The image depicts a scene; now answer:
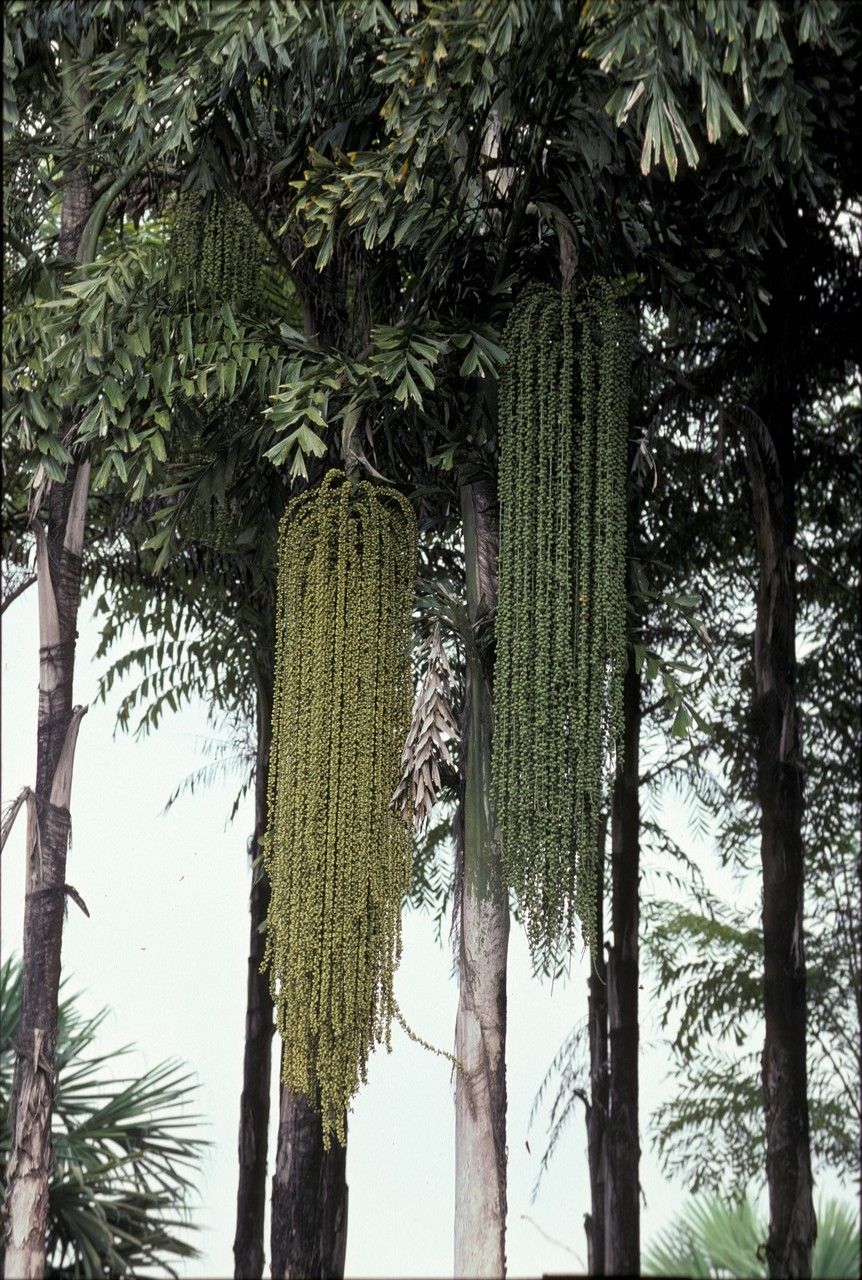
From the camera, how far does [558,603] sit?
4195 mm

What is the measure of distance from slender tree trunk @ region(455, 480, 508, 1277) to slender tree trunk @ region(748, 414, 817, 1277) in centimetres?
Result: 169

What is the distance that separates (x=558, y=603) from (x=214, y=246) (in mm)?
1841

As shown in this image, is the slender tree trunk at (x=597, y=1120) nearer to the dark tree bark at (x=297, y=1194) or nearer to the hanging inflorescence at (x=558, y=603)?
the dark tree bark at (x=297, y=1194)

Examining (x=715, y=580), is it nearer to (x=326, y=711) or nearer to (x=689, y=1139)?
(x=689, y=1139)

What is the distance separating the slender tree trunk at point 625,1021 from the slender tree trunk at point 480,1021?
2.57 metres

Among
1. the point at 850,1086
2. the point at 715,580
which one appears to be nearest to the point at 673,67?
the point at 715,580

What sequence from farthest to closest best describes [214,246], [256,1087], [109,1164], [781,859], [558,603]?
[256,1087]
[109,1164]
[781,859]
[214,246]
[558,603]

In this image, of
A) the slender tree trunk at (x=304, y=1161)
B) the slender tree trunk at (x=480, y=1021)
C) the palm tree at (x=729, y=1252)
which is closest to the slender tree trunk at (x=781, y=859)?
the palm tree at (x=729, y=1252)

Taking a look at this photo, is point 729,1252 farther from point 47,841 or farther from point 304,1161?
point 47,841

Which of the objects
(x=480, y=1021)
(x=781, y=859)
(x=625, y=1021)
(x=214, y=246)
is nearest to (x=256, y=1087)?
(x=625, y=1021)

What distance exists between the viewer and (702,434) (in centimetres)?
736

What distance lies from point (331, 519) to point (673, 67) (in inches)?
56.4

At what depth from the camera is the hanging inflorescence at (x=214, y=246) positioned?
17.0 feet

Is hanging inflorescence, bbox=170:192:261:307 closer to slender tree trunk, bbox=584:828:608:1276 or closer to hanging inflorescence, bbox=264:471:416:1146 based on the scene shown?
hanging inflorescence, bbox=264:471:416:1146
